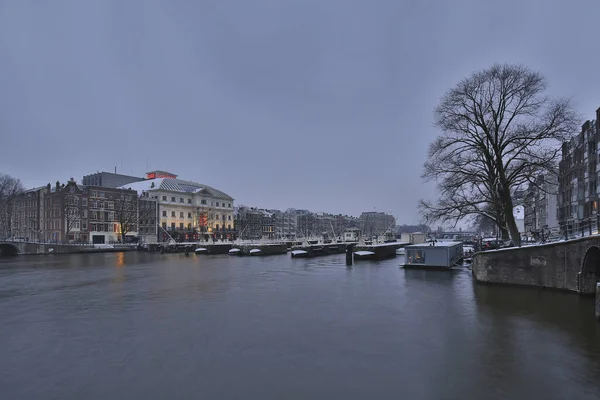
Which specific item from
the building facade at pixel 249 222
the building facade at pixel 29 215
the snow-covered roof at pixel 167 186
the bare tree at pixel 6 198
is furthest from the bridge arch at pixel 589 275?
the building facade at pixel 249 222

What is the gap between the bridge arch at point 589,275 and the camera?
77.6ft

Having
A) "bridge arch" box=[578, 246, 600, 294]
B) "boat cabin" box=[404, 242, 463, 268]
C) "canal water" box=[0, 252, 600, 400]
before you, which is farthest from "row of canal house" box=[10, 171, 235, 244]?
"bridge arch" box=[578, 246, 600, 294]

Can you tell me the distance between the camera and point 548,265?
26.7 metres

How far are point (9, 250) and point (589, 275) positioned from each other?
354 ft

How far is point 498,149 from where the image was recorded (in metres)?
33.9

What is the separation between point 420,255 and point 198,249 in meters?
59.4

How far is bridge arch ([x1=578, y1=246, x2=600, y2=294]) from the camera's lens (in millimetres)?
23641

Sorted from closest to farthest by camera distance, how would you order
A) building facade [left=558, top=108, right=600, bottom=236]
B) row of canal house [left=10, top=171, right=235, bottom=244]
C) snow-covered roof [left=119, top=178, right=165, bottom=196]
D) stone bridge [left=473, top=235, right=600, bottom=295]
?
stone bridge [left=473, top=235, right=600, bottom=295] < building facade [left=558, top=108, right=600, bottom=236] < row of canal house [left=10, top=171, right=235, bottom=244] < snow-covered roof [left=119, top=178, right=165, bottom=196]

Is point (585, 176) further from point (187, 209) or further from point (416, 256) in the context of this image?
point (187, 209)

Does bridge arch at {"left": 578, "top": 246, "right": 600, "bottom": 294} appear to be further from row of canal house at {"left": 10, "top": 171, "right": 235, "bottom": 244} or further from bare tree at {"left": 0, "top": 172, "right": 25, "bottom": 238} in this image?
bare tree at {"left": 0, "top": 172, "right": 25, "bottom": 238}

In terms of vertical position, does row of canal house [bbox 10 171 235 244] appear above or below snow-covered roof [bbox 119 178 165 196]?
below

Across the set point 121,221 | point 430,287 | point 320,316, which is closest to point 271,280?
point 430,287

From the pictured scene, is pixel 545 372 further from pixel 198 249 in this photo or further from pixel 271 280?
pixel 198 249

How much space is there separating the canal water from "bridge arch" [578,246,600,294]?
98cm
